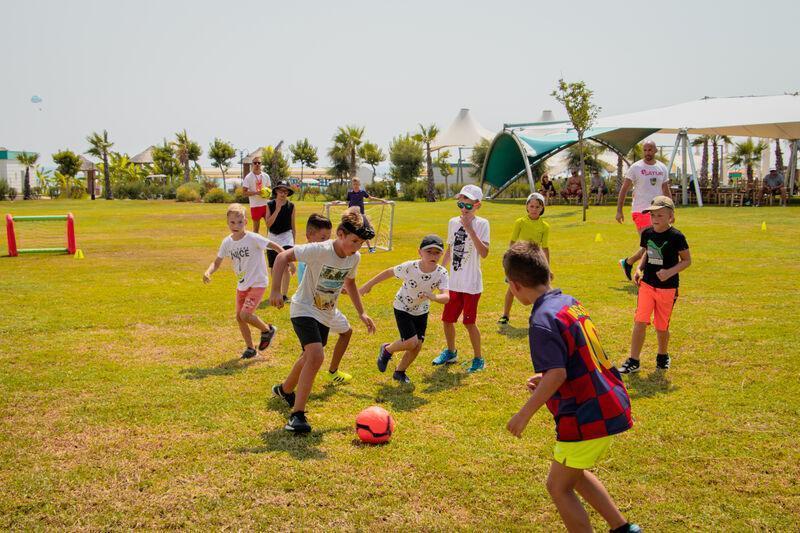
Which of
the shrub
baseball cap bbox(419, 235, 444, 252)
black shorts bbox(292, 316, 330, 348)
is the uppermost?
the shrub

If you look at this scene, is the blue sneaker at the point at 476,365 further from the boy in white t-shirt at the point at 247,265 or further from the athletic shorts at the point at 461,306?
the boy in white t-shirt at the point at 247,265

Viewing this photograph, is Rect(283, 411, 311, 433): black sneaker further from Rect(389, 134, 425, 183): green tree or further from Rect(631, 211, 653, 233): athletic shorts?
Rect(389, 134, 425, 183): green tree

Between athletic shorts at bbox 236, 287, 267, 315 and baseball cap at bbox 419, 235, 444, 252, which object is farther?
athletic shorts at bbox 236, 287, 267, 315

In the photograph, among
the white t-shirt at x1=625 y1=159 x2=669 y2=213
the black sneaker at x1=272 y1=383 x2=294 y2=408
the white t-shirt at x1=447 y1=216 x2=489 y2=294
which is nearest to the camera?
the black sneaker at x1=272 y1=383 x2=294 y2=408

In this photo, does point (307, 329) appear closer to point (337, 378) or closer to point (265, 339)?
point (337, 378)

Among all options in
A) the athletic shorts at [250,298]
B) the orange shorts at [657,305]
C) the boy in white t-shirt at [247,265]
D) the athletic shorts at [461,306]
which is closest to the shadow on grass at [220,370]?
the boy in white t-shirt at [247,265]

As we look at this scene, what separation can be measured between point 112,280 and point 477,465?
37.4 feet

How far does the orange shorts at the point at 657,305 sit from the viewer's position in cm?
704

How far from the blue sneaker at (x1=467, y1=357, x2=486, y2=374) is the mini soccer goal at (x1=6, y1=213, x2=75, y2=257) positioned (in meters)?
13.5

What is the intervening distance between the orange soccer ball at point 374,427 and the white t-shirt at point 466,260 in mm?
2466

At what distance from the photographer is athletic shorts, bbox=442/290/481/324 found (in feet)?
24.8

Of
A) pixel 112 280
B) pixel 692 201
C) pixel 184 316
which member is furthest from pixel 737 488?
pixel 692 201

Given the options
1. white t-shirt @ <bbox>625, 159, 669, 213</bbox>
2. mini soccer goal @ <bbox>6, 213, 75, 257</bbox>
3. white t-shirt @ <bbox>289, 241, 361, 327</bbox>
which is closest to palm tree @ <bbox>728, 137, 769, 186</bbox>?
white t-shirt @ <bbox>625, 159, 669, 213</bbox>

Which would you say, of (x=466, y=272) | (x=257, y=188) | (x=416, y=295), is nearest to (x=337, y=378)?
(x=416, y=295)
